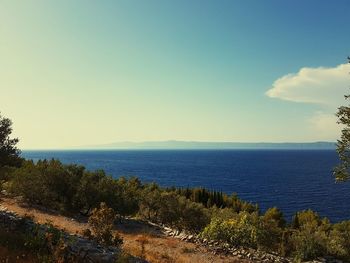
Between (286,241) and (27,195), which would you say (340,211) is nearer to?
(286,241)

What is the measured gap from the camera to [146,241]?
25.7 m

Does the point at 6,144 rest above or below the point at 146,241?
above

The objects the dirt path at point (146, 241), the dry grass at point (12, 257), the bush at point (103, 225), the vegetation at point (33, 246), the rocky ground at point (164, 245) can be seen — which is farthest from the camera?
the rocky ground at point (164, 245)

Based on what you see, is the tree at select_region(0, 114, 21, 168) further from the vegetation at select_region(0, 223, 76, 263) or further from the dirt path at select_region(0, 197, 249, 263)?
the vegetation at select_region(0, 223, 76, 263)

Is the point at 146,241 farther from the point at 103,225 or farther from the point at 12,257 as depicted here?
the point at 12,257

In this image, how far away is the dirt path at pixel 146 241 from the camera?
68.8ft

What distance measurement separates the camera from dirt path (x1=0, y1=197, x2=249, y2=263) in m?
21.0

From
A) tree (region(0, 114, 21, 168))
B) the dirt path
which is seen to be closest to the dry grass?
the dirt path

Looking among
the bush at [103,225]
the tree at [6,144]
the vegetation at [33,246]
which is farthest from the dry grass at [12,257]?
the tree at [6,144]

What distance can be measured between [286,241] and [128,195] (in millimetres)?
18141

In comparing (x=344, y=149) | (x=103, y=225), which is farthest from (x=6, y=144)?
(x=344, y=149)

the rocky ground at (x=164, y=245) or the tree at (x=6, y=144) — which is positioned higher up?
the tree at (x=6, y=144)

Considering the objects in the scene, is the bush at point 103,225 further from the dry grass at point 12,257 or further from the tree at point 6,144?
the tree at point 6,144

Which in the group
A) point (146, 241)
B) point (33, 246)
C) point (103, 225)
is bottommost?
point (146, 241)
